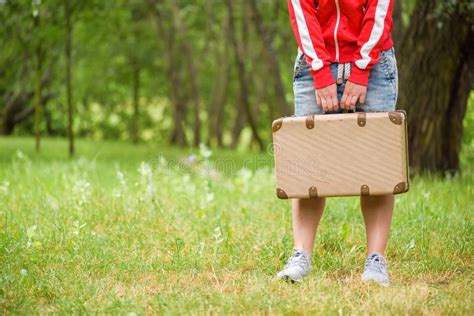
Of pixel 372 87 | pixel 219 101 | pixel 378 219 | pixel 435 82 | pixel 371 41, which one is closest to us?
pixel 371 41

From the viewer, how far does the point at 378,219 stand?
3.87m

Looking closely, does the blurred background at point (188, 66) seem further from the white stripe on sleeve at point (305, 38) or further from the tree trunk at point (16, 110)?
the white stripe on sleeve at point (305, 38)

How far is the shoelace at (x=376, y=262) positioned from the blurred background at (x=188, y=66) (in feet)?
14.3

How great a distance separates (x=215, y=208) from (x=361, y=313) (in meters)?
2.73

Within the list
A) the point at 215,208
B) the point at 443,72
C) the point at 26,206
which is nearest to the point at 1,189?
the point at 26,206

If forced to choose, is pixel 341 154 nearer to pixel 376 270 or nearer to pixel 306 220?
pixel 306 220

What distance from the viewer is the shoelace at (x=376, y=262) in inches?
148

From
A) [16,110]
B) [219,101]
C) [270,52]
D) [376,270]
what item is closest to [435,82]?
[376,270]

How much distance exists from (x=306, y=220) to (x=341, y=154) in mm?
474

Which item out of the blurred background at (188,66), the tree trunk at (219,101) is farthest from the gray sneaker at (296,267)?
the tree trunk at (219,101)

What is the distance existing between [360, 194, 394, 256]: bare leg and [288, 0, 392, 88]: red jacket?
65cm

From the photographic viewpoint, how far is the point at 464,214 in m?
5.22

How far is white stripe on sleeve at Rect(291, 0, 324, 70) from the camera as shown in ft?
12.1

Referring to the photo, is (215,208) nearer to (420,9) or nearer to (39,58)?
(420,9)
